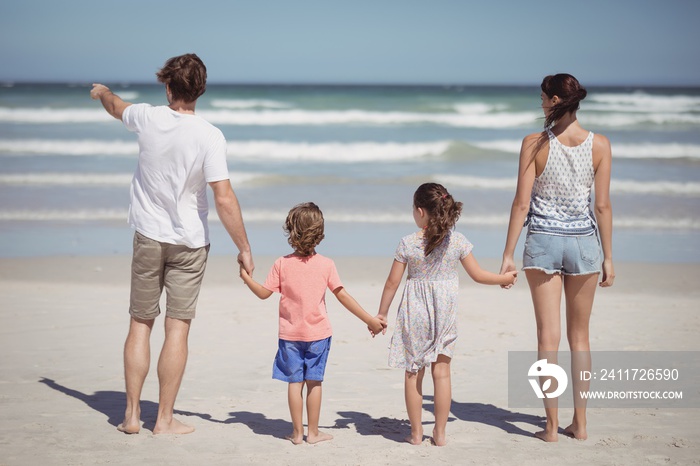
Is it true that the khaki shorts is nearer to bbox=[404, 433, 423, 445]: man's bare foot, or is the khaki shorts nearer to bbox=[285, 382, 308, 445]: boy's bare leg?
bbox=[285, 382, 308, 445]: boy's bare leg

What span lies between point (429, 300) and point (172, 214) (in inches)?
55.2

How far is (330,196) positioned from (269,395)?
8.63 metres

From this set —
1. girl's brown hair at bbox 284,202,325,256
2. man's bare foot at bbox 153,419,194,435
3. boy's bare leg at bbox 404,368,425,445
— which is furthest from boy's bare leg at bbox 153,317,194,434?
boy's bare leg at bbox 404,368,425,445

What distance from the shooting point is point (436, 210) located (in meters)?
3.89

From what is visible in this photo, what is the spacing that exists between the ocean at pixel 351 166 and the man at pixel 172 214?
5.31 m

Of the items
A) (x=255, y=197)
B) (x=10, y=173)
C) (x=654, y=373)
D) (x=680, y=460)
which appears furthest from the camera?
(x=10, y=173)

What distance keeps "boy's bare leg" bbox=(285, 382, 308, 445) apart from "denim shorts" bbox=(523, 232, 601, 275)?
1.34 m

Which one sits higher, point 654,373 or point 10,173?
point 10,173

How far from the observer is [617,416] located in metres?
4.62

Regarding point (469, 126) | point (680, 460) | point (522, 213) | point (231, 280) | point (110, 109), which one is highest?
point (469, 126)

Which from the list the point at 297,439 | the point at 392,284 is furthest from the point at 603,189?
the point at 297,439

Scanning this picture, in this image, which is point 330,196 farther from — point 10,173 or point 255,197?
point 10,173

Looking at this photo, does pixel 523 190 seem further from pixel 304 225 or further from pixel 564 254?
pixel 304 225

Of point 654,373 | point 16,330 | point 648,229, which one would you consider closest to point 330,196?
point 648,229
